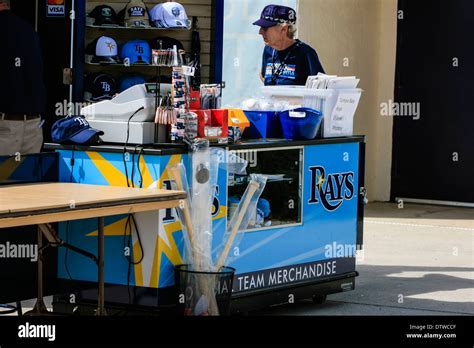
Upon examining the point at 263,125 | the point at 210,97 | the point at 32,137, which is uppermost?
the point at 210,97

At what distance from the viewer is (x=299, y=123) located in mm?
7340

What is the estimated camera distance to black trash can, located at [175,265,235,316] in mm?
6477

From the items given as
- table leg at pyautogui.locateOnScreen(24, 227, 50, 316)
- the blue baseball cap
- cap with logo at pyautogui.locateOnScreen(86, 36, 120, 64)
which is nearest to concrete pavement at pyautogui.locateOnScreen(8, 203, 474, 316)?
table leg at pyautogui.locateOnScreen(24, 227, 50, 316)

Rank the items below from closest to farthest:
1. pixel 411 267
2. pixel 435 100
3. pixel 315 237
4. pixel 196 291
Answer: pixel 196 291
pixel 315 237
pixel 411 267
pixel 435 100

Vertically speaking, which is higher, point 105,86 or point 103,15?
point 103,15

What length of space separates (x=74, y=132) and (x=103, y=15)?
13.7ft

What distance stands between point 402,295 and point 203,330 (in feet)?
7.64

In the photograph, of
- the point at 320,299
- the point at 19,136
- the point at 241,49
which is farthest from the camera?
the point at 241,49

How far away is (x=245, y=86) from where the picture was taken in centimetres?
1184

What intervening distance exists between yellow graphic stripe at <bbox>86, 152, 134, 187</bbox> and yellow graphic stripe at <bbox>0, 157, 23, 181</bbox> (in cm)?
45

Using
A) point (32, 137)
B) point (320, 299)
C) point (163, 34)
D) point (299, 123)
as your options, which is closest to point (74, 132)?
point (299, 123)

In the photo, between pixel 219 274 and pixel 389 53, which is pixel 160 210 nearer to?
pixel 219 274

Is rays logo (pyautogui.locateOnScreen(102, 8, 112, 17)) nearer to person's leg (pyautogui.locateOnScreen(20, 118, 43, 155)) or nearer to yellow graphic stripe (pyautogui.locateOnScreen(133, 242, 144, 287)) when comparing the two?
person's leg (pyautogui.locateOnScreen(20, 118, 43, 155))

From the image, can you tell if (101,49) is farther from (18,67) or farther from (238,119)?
(238,119)
